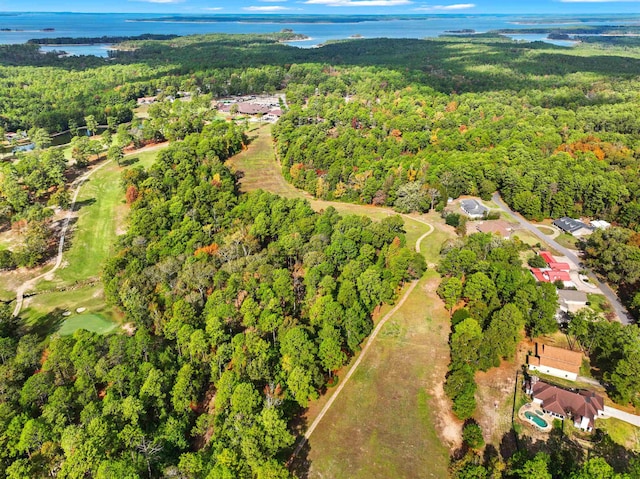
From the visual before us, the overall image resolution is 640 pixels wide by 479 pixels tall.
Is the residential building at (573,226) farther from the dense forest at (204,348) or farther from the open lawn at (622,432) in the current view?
the open lawn at (622,432)

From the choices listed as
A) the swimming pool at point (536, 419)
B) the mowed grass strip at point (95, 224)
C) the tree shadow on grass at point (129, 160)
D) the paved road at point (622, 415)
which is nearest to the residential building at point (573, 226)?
the paved road at point (622, 415)

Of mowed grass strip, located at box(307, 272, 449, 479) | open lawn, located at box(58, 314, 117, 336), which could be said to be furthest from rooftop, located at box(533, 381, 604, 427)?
open lawn, located at box(58, 314, 117, 336)

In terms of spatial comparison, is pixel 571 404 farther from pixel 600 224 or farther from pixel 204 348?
pixel 600 224

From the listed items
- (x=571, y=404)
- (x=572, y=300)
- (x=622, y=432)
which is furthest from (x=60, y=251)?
(x=622, y=432)

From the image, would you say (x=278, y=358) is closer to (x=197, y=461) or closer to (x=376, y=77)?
(x=197, y=461)

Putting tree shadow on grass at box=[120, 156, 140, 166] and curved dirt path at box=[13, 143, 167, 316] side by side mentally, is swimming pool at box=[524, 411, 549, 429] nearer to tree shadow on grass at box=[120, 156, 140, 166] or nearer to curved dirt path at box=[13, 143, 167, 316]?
curved dirt path at box=[13, 143, 167, 316]

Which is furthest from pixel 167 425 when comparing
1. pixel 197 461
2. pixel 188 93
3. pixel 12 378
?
pixel 188 93
